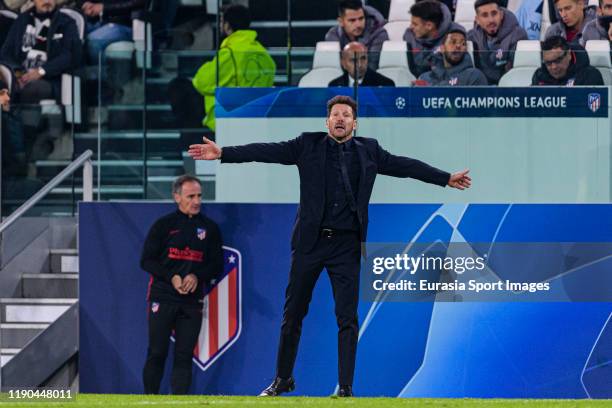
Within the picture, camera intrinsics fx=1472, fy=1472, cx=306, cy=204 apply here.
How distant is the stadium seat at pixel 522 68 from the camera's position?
1222cm

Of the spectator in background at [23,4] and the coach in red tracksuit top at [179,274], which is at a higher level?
the spectator in background at [23,4]

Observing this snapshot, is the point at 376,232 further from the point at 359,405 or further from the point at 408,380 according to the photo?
the point at 359,405

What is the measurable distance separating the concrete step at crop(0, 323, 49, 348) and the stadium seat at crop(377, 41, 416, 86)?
385cm

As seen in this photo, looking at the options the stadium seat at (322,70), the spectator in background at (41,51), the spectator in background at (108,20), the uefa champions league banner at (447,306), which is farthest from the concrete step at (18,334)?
the stadium seat at (322,70)

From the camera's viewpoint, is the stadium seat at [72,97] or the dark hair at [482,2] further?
the dark hair at [482,2]

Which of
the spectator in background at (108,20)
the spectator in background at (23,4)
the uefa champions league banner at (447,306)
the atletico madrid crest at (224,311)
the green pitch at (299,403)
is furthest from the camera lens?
the spectator in background at (23,4)

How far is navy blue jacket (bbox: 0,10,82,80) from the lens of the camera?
14.7 metres

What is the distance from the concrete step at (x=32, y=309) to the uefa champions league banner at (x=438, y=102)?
8.42 ft

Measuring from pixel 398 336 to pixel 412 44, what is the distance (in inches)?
122

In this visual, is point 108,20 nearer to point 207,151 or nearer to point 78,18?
point 78,18

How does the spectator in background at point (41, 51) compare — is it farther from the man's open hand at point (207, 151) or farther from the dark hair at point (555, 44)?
the man's open hand at point (207, 151)

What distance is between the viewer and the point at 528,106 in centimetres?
1218

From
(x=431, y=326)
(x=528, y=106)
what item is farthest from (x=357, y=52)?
(x=431, y=326)

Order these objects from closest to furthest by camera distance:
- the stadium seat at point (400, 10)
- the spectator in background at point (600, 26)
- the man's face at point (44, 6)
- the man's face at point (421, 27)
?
1. the spectator in background at point (600, 26)
2. the man's face at point (421, 27)
3. the stadium seat at point (400, 10)
4. the man's face at point (44, 6)
